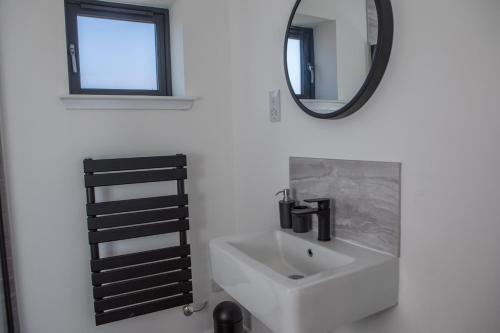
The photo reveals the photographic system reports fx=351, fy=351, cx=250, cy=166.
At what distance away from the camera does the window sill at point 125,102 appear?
5.28ft

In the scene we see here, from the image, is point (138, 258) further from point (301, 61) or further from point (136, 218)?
point (301, 61)

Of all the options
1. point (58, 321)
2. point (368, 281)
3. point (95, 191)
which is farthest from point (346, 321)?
point (58, 321)

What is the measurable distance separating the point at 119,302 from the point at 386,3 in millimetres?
1674

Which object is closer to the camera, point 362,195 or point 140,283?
point 362,195

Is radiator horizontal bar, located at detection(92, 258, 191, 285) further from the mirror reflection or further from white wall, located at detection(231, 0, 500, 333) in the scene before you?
the mirror reflection

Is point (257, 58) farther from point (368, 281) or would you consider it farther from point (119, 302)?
point (119, 302)

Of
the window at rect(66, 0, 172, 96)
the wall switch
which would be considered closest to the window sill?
the window at rect(66, 0, 172, 96)

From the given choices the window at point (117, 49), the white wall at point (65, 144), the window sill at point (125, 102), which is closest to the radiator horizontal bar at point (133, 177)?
the white wall at point (65, 144)

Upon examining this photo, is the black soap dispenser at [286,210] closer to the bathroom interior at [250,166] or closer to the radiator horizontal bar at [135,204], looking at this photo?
the bathroom interior at [250,166]

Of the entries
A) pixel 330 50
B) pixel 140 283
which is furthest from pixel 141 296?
pixel 330 50

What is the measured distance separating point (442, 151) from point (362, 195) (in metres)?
0.31

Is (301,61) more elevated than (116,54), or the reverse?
(116,54)

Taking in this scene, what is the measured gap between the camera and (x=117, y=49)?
6.06 ft

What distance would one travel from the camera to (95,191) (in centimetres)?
170
